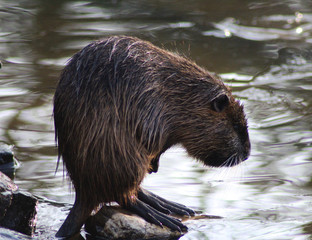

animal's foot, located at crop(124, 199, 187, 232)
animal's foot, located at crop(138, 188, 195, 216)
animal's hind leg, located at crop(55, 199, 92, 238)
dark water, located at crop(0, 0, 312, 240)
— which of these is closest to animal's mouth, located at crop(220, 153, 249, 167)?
dark water, located at crop(0, 0, 312, 240)

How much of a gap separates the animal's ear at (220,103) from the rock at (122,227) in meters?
0.73

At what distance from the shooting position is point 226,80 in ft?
19.9

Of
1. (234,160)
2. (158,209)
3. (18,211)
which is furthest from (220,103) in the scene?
(18,211)

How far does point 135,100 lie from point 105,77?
198mm

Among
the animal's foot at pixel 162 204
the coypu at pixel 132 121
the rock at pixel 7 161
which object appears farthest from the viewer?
the rock at pixel 7 161

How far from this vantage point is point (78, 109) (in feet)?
11.5

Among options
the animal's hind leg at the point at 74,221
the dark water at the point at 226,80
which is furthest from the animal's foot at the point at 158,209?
the animal's hind leg at the point at 74,221

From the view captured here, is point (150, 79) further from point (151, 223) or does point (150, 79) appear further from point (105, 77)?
point (151, 223)

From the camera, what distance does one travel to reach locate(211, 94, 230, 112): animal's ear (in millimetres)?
3861

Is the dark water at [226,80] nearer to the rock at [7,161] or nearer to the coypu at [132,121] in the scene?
the rock at [7,161]

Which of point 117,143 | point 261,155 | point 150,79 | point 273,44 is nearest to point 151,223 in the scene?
point 117,143

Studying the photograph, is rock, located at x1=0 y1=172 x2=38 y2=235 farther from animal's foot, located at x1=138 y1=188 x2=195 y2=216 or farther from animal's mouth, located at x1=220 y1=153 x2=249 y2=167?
animal's mouth, located at x1=220 y1=153 x2=249 y2=167

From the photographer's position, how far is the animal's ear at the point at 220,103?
152 inches

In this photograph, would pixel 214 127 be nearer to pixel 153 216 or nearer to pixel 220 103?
pixel 220 103
